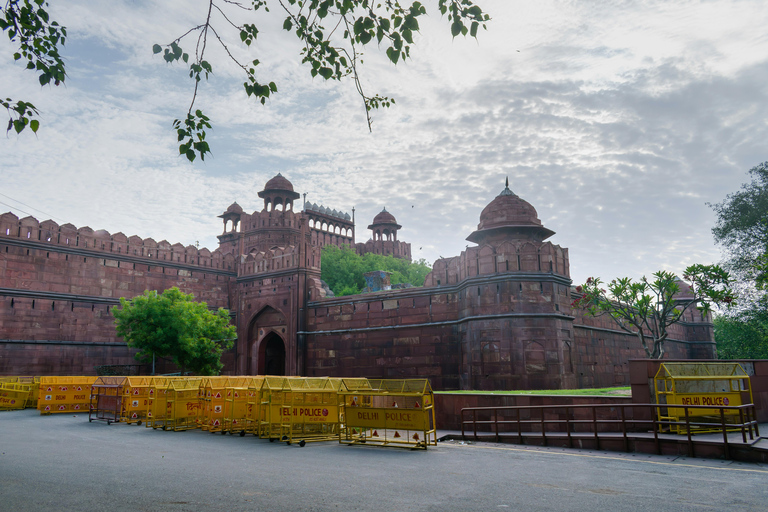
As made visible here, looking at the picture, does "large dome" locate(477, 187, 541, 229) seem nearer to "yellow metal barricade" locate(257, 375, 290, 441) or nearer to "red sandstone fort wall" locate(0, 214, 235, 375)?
"yellow metal barricade" locate(257, 375, 290, 441)

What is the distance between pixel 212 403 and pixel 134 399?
3.89 metres

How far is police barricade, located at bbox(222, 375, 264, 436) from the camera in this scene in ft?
41.8

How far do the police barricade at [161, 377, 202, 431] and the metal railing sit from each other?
22.9ft

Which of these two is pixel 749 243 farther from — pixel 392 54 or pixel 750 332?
pixel 392 54

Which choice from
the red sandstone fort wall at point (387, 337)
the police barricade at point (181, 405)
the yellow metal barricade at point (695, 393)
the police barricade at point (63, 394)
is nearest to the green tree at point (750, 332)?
the red sandstone fort wall at point (387, 337)

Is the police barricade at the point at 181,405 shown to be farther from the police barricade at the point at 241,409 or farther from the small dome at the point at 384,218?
the small dome at the point at 384,218

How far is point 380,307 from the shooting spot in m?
23.9

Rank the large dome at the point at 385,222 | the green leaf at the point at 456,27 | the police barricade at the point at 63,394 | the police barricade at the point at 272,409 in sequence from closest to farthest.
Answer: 1. the green leaf at the point at 456,27
2. the police barricade at the point at 272,409
3. the police barricade at the point at 63,394
4. the large dome at the point at 385,222

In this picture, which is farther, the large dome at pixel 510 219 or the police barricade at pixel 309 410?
the large dome at pixel 510 219

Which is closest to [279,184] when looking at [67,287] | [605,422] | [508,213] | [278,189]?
[278,189]

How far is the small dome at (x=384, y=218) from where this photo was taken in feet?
189

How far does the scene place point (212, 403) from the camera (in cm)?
1356

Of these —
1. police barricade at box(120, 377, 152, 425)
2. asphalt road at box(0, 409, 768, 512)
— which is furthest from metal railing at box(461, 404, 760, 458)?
police barricade at box(120, 377, 152, 425)

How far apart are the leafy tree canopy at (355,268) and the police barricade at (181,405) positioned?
88.1 ft
